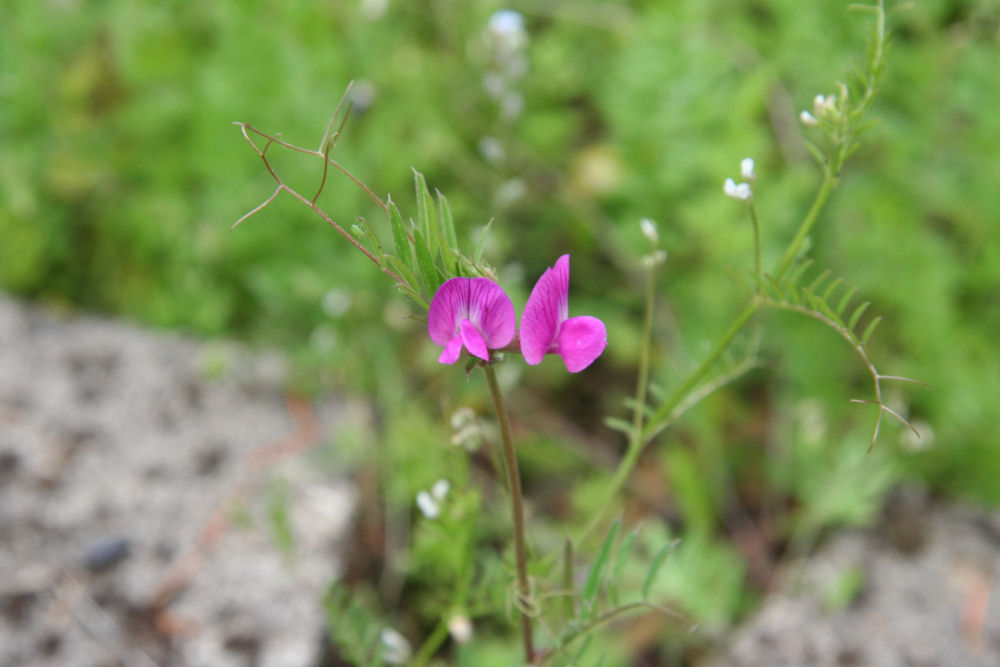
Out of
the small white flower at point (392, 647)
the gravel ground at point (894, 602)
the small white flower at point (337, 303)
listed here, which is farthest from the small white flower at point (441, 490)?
the small white flower at point (337, 303)

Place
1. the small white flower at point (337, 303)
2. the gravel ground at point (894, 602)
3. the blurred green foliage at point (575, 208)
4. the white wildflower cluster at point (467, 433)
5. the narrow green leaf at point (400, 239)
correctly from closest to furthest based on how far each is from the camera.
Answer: the narrow green leaf at point (400, 239)
the white wildflower cluster at point (467, 433)
the gravel ground at point (894, 602)
the blurred green foliage at point (575, 208)
the small white flower at point (337, 303)

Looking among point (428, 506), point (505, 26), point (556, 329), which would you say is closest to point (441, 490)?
point (428, 506)

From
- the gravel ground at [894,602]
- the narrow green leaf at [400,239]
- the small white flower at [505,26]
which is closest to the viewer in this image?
the narrow green leaf at [400,239]

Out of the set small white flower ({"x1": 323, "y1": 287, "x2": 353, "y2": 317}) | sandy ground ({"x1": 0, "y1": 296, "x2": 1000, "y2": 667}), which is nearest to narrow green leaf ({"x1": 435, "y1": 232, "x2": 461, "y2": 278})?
sandy ground ({"x1": 0, "y1": 296, "x2": 1000, "y2": 667})

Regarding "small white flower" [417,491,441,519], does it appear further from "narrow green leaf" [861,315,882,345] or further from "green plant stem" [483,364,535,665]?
"narrow green leaf" [861,315,882,345]

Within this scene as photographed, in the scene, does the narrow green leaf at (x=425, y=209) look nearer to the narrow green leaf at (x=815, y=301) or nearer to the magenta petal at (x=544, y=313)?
the magenta petal at (x=544, y=313)

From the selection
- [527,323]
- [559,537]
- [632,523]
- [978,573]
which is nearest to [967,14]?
[978,573]

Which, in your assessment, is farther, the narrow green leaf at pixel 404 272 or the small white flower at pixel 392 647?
the small white flower at pixel 392 647
